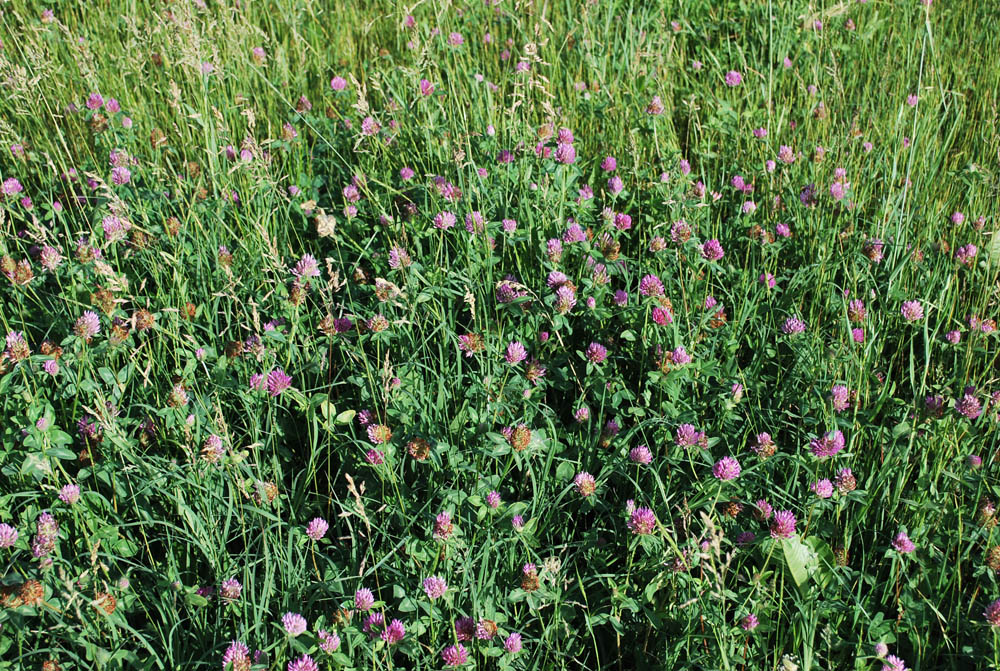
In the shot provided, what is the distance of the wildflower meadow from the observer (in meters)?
1.76

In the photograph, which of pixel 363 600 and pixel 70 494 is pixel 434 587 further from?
pixel 70 494

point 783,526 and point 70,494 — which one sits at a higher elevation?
point 70,494

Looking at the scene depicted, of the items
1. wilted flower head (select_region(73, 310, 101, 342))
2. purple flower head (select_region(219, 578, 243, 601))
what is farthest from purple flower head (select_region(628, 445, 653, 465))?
wilted flower head (select_region(73, 310, 101, 342))

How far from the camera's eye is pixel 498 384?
211 centimetres

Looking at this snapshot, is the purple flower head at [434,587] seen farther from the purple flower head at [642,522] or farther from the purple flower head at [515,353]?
the purple flower head at [515,353]

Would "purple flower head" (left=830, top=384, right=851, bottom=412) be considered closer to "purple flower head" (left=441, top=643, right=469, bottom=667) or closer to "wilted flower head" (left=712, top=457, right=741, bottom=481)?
"wilted flower head" (left=712, top=457, right=741, bottom=481)

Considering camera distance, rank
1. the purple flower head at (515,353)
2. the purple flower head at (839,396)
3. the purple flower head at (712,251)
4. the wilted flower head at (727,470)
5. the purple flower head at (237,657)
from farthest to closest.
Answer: the purple flower head at (712,251)
the purple flower head at (515,353)
the purple flower head at (839,396)
the wilted flower head at (727,470)
the purple flower head at (237,657)

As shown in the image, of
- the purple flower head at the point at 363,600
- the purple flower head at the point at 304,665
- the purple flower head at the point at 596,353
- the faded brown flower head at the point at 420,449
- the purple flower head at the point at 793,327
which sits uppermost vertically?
the purple flower head at the point at 596,353

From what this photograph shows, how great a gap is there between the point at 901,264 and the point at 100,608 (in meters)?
2.24

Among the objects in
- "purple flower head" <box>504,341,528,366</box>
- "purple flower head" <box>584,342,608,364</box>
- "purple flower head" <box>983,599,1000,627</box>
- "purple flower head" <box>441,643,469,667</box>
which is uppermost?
"purple flower head" <box>504,341,528,366</box>

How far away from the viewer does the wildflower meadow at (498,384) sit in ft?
5.78

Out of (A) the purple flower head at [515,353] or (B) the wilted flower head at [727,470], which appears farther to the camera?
(A) the purple flower head at [515,353]

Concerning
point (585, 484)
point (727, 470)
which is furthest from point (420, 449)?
point (727, 470)

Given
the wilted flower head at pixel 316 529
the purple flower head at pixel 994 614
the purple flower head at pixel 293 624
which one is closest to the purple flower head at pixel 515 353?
the wilted flower head at pixel 316 529
